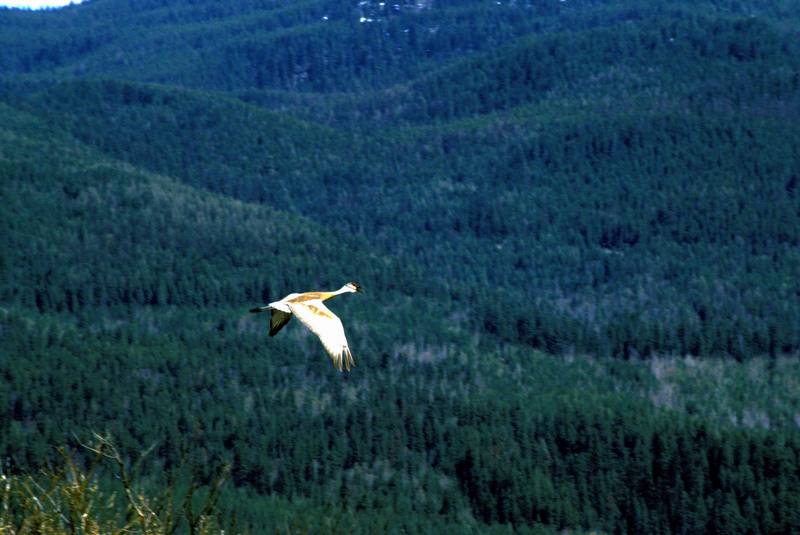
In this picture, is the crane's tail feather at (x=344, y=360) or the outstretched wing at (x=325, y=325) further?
the outstretched wing at (x=325, y=325)

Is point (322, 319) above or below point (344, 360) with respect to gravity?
above

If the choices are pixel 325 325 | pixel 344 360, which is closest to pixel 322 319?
pixel 325 325

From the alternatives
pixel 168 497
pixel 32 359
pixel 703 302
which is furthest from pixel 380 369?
pixel 168 497

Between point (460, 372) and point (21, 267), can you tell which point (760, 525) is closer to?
point (460, 372)

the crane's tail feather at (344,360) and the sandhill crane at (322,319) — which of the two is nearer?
the crane's tail feather at (344,360)

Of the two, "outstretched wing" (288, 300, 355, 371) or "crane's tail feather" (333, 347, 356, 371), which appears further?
"outstretched wing" (288, 300, 355, 371)

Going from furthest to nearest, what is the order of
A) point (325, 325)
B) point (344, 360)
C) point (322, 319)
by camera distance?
point (322, 319) → point (325, 325) → point (344, 360)

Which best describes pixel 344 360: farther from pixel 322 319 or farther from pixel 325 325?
pixel 322 319

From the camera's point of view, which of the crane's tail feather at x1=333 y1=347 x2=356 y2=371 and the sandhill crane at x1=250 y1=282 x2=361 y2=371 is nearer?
the crane's tail feather at x1=333 y1=347 x2=356 y2=371
